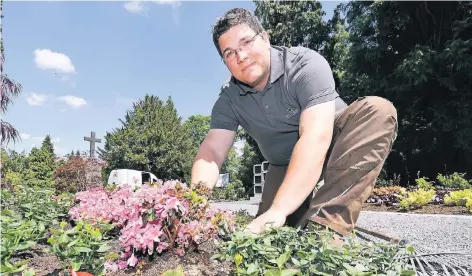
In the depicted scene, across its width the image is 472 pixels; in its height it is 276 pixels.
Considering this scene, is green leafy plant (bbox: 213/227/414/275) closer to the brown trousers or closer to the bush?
the brown trousers

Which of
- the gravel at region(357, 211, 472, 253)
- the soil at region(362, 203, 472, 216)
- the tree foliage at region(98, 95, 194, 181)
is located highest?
the tree foliage at region(98, 95, 194, 181)

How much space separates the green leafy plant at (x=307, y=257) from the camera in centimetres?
82

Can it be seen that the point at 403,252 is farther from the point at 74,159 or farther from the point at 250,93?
the point at 74,159

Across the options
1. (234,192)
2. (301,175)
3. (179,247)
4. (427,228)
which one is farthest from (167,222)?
(234,192)

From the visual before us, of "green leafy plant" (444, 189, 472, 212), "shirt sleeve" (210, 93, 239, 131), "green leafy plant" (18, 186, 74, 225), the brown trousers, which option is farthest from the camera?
"green leafy plant" (444, 189, 472, 212)

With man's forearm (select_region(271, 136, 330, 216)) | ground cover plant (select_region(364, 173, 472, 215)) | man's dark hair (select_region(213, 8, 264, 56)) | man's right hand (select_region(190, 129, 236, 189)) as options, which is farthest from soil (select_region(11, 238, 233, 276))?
ground cover plant (select_region(364, 173, 472, 215))

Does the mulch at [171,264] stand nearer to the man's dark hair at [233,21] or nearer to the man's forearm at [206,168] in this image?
the man's forearm at [206,168]

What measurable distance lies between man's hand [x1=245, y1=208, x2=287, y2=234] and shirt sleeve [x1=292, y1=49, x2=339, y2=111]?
1.64 feet

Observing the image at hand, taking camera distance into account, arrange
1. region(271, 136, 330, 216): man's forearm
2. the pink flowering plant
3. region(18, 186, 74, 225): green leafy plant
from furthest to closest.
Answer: region(18, 186, 74, 225): green leafy plant < region(271, 136, 330, 216): man's forearm < the pink flowering plant

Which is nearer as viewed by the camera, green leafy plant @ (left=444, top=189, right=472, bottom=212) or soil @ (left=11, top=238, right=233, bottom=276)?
soil @ (left=11, top=238, right=233, bottom=276)

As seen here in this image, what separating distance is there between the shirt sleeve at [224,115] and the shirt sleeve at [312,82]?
42 cm

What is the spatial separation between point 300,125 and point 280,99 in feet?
0.86

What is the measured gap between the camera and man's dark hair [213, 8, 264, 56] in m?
1.65

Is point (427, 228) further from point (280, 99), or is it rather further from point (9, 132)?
point (9, 132)
